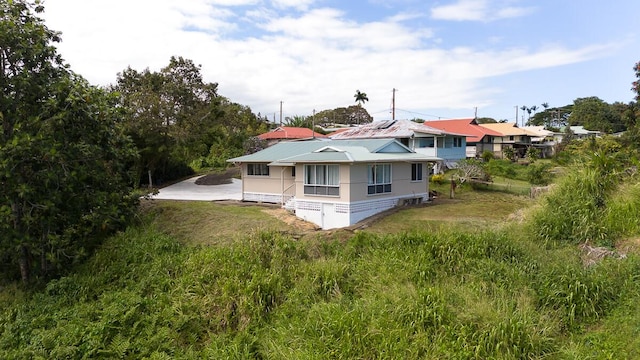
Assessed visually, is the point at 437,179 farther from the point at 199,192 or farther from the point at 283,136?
the point at 283,136

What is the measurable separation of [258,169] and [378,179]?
22.0 ft

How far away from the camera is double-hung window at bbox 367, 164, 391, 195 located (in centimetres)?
1678

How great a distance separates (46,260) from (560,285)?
14.2 meters

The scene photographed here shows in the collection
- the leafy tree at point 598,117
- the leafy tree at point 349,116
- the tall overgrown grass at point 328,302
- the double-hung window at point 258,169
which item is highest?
the leafy tree at point 349,116

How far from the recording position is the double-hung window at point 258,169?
2056 cm

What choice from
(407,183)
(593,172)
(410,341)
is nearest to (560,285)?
(410,341)

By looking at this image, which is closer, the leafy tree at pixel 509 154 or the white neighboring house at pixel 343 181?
the white neighboring house at pixel 343 181

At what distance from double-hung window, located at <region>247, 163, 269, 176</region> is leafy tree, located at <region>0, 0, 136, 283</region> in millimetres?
7954

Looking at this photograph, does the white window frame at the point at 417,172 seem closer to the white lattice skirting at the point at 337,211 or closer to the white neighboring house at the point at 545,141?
the white lattice skirting at the point at 337,211

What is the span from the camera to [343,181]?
1590 cm

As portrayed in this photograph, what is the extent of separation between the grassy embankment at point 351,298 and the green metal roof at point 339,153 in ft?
13.3

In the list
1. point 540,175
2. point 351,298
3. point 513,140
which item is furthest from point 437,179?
point 513,140

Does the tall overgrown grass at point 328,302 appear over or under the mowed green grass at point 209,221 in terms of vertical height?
under

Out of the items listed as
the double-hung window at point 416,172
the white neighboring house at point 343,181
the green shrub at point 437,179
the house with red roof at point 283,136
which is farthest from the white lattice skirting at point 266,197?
the house with red roof at point 283,136
